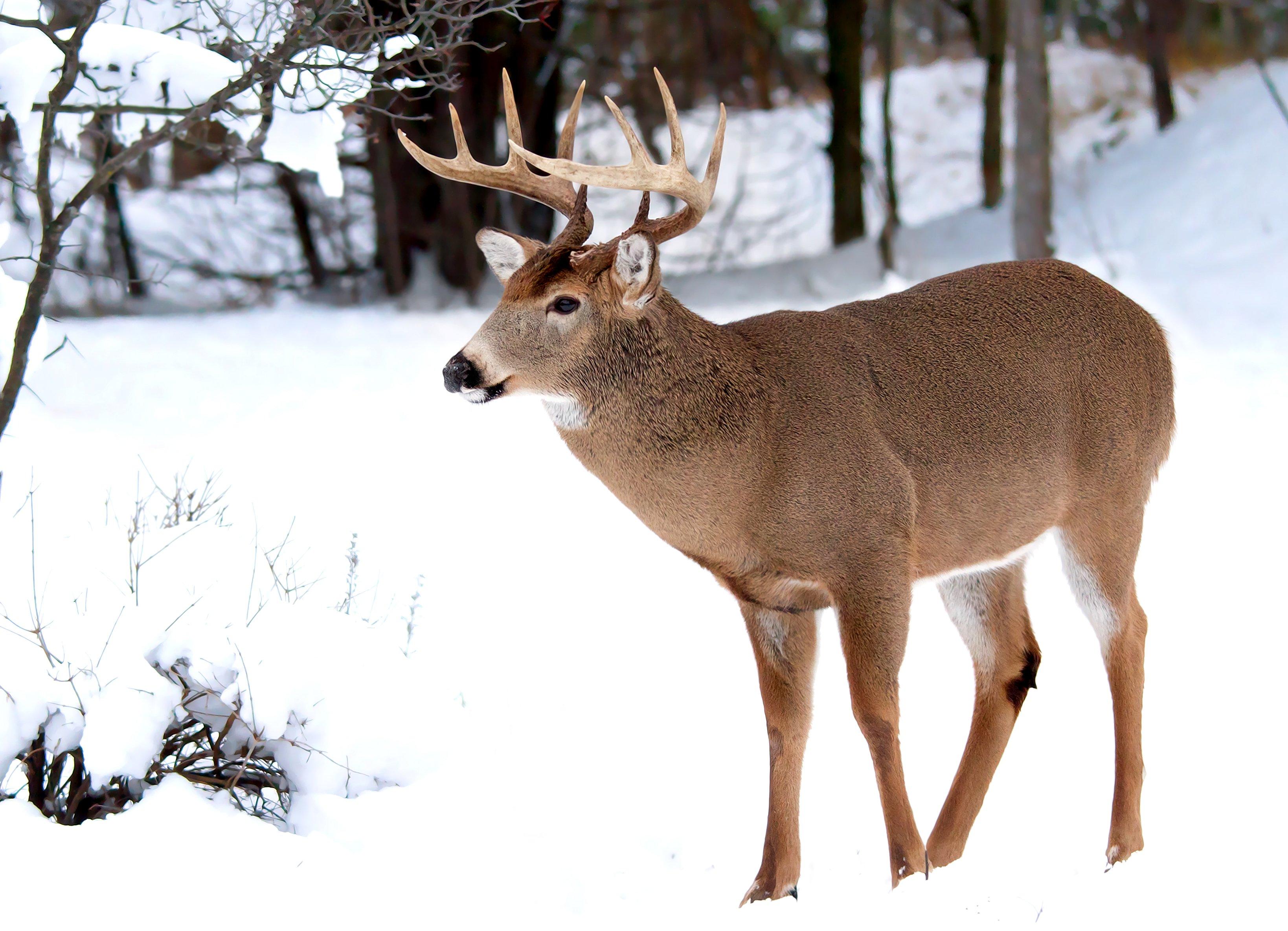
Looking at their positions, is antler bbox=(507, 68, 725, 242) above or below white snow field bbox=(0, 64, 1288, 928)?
above

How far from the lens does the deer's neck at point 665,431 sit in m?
4.00

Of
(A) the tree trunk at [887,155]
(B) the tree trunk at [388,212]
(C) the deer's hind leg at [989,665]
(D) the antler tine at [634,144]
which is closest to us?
(D) the antler tine at [634,144]

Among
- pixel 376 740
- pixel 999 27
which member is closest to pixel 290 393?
pixel 376 740

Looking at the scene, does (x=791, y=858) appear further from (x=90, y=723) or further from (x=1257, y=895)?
(x=90, y=723)

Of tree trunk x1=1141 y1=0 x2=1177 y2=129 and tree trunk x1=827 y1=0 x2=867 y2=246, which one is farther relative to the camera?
tree trunk x1=1141 y1=0 x2=1177 y2=129

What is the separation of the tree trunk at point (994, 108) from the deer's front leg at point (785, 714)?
1155 cm

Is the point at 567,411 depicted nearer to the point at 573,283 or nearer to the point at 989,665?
the point at 573,283

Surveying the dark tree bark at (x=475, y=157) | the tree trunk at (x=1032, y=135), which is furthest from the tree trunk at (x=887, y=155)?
the dark tree bark at (x=475, y=157)

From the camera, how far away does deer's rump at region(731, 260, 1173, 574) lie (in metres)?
4.23

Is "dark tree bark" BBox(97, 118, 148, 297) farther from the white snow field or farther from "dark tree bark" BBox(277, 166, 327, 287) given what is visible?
the white snow field

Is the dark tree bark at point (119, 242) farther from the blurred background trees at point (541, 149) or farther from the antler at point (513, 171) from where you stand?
the antler at point (513, 171)

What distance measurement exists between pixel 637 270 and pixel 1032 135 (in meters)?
8.38

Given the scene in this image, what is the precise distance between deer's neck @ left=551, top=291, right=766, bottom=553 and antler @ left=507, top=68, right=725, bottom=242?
282 mm

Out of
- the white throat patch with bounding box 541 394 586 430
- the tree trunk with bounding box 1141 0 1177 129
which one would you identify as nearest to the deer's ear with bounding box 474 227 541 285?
the white throat patch with bounding box 541 394 586 430
